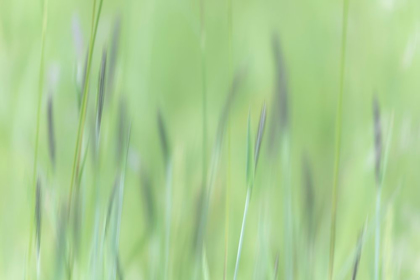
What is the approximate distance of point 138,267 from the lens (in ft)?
1.46

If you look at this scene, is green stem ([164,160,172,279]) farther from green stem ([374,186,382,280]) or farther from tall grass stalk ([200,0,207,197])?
green stem ([374,186,382,280])

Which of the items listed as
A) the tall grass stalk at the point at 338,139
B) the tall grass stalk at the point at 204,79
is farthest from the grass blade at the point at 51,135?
the tall grass stalk at the point at 338,139

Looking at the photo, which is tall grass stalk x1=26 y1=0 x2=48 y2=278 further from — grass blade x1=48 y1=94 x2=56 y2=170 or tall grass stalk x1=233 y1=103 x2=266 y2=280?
tall grass stalk x1=233 y1=103 x2=266 y2=280

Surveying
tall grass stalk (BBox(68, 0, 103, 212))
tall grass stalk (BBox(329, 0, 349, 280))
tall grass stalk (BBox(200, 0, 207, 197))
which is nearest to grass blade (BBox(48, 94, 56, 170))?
tall grass stalk (BBox(68, 0, 103, 212))

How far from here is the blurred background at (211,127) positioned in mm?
443

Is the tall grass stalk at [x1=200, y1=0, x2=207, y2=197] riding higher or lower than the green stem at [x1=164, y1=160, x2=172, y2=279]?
higher

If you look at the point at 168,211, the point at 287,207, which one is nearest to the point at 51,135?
the point at 168,211

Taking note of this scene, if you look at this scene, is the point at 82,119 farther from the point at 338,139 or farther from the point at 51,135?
the point at 338,139

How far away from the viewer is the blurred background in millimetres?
443

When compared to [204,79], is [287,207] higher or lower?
lower

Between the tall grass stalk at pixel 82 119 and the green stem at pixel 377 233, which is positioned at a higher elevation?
the tall grass stalk at pixel 82 119

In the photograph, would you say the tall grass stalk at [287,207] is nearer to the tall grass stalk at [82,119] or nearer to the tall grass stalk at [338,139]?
the tall grass stalk at [338,139]

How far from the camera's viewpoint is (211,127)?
46 cm

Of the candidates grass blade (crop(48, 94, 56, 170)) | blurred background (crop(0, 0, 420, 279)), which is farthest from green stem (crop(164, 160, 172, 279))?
grass blade (crop(48, 94, 56, 170))
